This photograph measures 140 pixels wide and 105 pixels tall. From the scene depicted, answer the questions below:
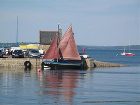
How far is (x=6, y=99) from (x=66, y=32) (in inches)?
2341

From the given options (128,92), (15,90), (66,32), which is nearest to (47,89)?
(15,90)

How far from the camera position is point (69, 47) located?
325ft

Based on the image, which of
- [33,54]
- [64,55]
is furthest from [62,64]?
[33,54]

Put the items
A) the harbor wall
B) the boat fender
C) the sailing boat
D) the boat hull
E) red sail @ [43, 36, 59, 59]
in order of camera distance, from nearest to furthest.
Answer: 1. the boat fender
2. the harbor wall
3. the boat hull
4. the sailing boat
5. red sail @ [43, 36, 59, 59]

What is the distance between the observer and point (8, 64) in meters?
93.2

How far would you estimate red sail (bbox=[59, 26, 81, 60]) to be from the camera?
3844 inches

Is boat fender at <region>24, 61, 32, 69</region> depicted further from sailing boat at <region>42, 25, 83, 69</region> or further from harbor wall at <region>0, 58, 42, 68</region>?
sailing boat at <region>42, 25, 83, 69</region>

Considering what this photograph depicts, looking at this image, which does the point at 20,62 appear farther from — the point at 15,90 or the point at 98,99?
the point at 98,99

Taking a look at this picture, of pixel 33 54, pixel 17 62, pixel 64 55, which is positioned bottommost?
pixel 17 62

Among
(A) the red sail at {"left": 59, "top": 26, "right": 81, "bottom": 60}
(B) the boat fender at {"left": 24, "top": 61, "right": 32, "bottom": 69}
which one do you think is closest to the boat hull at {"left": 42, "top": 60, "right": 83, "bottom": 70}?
(A) the red sail at {"left": 59, "top": 26, "right": 81, "bottom": 60}

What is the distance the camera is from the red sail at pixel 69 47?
320 feet

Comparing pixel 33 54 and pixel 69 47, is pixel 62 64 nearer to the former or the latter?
pixel 69 47

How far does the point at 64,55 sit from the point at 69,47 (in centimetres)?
204

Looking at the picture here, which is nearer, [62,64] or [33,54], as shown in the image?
[62,64]
